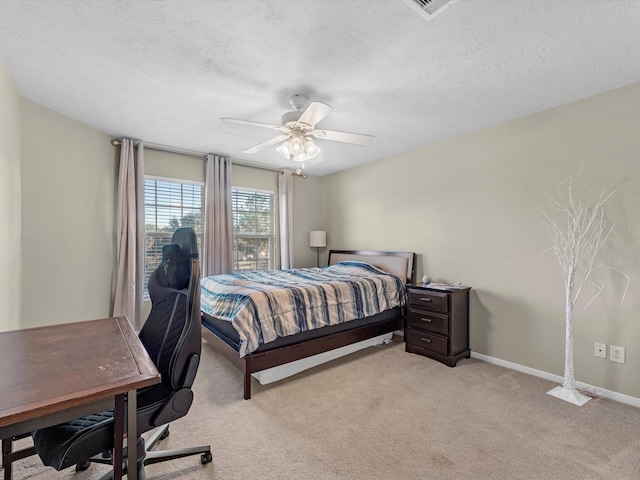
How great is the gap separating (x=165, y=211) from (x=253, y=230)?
1340mm

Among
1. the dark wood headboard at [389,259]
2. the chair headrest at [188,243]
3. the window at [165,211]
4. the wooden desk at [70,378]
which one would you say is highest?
the window at [165,211]

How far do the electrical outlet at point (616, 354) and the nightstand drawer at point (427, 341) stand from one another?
1.28 meters

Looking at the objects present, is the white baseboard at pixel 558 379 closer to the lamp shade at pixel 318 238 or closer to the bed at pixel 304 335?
the bed at pixel 304 335

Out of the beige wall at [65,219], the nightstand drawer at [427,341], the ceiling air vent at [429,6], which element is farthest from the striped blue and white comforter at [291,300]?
the ceiling air vent at [429,6]

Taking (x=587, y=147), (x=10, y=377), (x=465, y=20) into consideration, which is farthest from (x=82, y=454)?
(x=587, y=147)

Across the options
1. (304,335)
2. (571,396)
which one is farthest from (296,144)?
(571,396)

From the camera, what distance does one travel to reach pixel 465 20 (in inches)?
69.2

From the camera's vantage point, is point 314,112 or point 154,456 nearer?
point 154,456

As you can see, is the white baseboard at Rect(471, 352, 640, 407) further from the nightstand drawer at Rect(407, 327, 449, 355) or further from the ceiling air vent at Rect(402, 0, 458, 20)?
the ceiling air vent at Rect(402, 0, 458, 20)

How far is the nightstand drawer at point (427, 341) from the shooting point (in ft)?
10.6

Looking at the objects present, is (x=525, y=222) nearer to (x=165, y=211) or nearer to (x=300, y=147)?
(x=300, y=147)

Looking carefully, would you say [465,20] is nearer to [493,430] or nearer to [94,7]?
[94,7]

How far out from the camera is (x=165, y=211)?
4.23 m

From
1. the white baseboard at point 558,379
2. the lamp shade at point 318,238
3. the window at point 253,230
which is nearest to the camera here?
the white baseboard at point 558,379
